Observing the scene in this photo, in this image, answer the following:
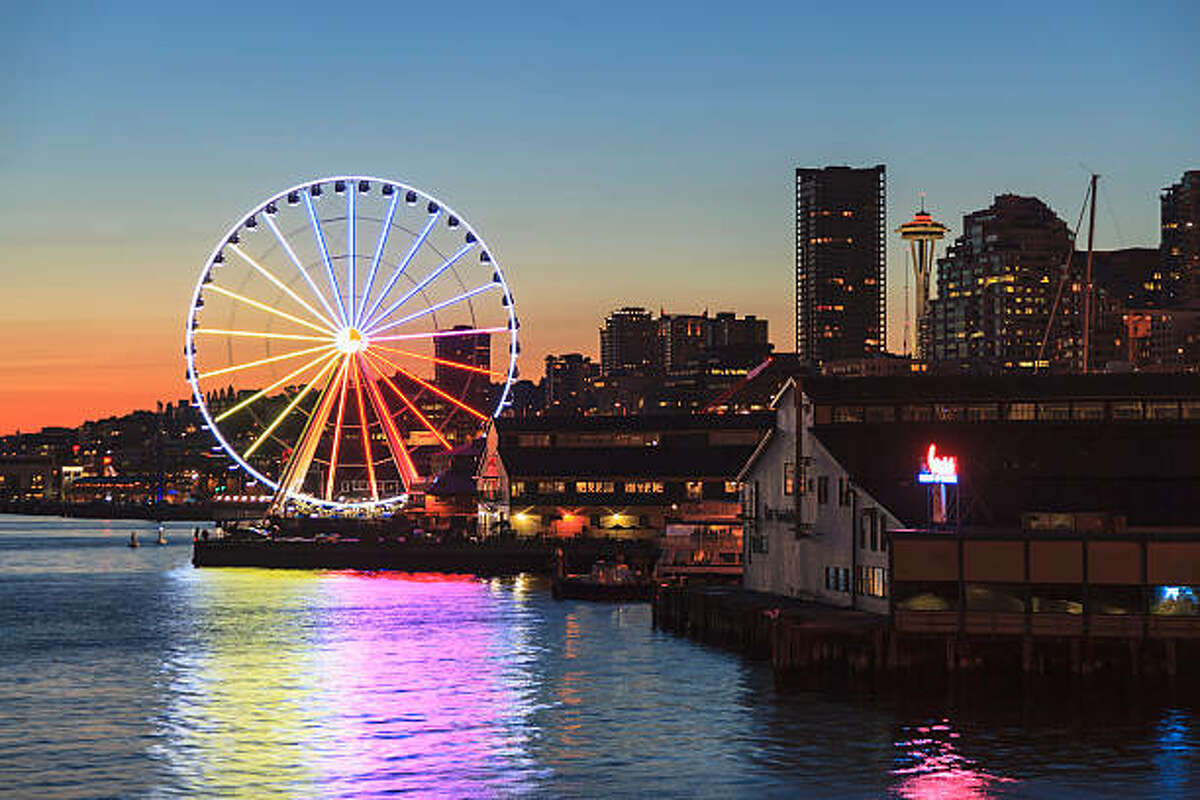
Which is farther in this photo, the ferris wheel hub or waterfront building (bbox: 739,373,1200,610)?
the ferris wheel hub

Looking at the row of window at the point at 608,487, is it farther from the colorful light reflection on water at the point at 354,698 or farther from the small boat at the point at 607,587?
the small boat at the point at 607,587

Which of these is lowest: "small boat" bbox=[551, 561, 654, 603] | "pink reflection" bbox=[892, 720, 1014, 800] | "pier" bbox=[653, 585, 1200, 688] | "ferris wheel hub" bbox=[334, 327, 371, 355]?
"pink reflection" bbox=[892, 720, 1014, 800]

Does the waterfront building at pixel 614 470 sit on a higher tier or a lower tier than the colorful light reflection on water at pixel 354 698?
higher

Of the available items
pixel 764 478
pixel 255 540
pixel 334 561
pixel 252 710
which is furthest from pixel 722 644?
pixel 255 540

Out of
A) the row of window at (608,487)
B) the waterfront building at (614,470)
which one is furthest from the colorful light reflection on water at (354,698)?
the row of window at (608,487)

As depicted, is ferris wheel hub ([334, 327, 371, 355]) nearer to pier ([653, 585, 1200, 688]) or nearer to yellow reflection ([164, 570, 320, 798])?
yellow reflection ([164, 570, 320, 798])

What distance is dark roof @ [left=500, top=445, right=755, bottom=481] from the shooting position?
164125 millimetres

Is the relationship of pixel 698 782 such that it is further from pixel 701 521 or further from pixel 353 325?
pixel 353 325

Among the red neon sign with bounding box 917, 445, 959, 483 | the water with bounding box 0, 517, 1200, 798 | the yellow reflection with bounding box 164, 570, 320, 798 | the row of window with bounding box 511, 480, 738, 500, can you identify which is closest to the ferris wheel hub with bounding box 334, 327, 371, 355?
the yellow reflection with bounding box 164, 570, 320, 798

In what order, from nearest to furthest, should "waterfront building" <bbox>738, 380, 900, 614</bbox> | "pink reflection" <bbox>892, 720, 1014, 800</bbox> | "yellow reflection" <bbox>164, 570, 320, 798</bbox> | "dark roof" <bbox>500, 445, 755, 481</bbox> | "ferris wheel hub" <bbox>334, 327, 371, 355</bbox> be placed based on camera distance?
"pink reflection" <bbox>892, 720, 1014, 800</bbox>
"yellow reflection" <bbox>164, 570, 320, 798</bbox>
"waterfront building" <bbox>738, 380, 900, 614</bbox>
"ferris wheel hub" <bbox>334, 327, 371, 355</bbox>
"dark roof" <bbox>500, 445, 755, 481</bbox>

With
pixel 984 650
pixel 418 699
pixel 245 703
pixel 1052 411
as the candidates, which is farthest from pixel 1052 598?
pixel 245 703

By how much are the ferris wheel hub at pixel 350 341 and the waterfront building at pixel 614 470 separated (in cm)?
2905

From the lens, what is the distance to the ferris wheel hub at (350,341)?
461 feet

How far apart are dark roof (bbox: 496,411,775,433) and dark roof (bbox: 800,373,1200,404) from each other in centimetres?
7739
